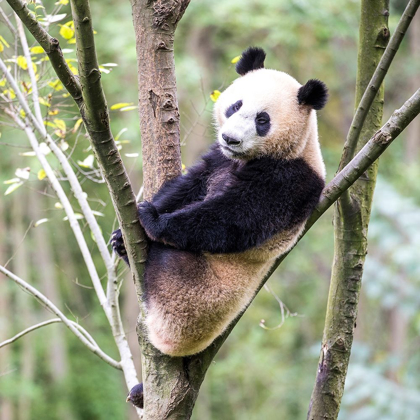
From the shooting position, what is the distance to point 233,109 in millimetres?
3512

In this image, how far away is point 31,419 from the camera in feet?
43.4

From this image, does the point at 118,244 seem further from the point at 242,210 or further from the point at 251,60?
the point at 251,60

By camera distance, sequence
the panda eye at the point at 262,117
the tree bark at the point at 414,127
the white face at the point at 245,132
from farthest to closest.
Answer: the tree bark at the point at 414,127 → the panda eye at the point at 262,117 → the white face at the point at 245,132

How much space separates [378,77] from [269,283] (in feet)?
34.2

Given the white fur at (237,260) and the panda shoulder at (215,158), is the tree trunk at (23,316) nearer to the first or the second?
the panda shoulder at (215,158)

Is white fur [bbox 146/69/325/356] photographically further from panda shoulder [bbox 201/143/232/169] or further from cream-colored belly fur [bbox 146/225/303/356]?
panda shoulder [bbox 201/143/232/169]

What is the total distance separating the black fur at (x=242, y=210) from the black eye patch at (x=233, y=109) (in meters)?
0.38

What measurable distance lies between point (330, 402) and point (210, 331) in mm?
812

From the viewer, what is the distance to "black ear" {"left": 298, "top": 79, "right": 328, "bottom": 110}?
10.9 feet

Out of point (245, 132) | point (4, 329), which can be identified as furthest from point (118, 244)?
point (4, 329)

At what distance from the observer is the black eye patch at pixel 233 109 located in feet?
11.4

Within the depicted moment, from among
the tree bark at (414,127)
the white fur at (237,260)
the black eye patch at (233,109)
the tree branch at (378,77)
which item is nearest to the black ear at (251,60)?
the white fur at (237,260)

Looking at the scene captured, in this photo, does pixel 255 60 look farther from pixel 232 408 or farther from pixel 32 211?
pixel 232 408

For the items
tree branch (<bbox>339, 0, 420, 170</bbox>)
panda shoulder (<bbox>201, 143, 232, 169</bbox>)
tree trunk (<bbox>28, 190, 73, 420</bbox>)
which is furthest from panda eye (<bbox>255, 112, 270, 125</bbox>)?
tree trunk (<bbox>28, 190, 73, 420</bbox>)
